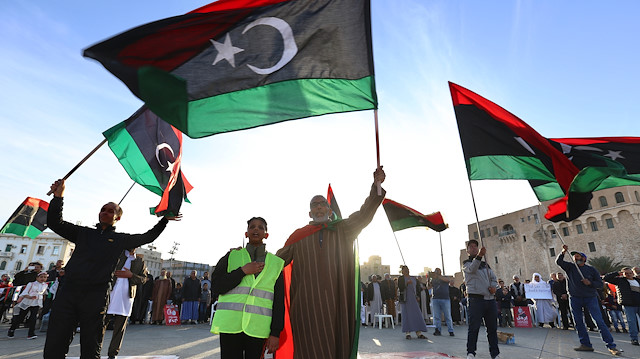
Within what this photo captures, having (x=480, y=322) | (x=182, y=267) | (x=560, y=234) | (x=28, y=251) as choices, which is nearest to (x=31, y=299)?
(x=480, y=322)

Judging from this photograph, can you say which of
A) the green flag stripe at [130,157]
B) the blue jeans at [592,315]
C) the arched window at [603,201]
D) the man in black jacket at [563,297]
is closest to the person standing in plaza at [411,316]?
the blue jeans at [592,315]

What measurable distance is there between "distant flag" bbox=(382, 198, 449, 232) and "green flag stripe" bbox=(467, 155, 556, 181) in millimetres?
1693

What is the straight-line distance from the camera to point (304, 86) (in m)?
3.79

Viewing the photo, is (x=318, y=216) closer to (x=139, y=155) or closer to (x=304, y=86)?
(x=304, y=86)

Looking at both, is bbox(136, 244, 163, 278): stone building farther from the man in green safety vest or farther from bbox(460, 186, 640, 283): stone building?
the man in green safety vest

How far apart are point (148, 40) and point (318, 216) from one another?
245 centimetres

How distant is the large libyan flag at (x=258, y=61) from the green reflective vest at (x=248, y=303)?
1456 millimetres

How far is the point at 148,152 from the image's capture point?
5504 mm

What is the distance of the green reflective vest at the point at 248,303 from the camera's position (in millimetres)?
2744

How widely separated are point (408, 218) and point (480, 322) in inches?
105

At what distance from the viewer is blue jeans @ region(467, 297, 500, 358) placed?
568cm

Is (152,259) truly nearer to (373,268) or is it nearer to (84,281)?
(373,268)

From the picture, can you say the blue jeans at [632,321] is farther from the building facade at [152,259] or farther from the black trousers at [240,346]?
the building facade at [152,259]

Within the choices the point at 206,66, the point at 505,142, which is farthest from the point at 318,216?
the point at 505,142
